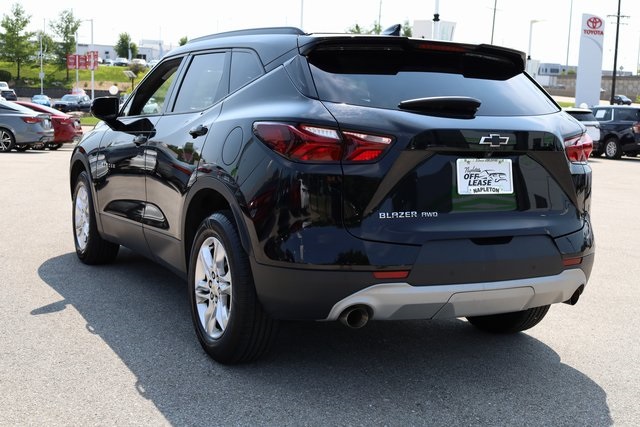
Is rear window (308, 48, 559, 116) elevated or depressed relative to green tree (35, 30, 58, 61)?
depressed

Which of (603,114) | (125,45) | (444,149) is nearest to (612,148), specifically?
(603,114)

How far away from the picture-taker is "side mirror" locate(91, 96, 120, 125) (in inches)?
229

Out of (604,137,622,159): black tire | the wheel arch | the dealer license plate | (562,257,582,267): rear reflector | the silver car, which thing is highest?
the dealer license plate

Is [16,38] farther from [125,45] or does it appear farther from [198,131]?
[198,131]

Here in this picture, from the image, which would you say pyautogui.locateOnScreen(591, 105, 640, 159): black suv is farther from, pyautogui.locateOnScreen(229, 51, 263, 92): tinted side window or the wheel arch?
the wheel arch

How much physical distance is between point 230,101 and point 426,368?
1783 millimetres

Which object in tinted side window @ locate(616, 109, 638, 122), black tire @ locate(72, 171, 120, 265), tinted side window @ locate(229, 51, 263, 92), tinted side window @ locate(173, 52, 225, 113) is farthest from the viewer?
tinted side window @ locate(616, 109, 638, 122)

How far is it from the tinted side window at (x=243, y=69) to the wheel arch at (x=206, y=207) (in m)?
0.60

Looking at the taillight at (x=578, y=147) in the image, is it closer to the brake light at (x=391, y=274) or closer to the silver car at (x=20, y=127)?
the brake light at (x=391, y=274)

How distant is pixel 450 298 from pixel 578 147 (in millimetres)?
1187

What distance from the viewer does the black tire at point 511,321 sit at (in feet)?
15.6

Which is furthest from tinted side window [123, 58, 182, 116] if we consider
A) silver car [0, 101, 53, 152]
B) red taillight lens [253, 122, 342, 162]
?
silver car [0, 101, 53, 152]

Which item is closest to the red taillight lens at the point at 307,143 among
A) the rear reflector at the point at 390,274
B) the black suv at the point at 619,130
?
the rear reflector at the point at 390,274

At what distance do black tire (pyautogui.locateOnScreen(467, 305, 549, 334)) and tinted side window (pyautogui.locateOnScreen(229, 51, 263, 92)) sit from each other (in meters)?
2.06
